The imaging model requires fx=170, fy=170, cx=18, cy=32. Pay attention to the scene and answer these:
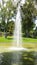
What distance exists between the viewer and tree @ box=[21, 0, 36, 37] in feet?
92.4

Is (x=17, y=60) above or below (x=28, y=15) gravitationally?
below

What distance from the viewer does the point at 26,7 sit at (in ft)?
94.2

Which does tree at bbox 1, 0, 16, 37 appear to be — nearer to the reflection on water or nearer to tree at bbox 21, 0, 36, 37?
tree at bbox 21, 0, 36, 37

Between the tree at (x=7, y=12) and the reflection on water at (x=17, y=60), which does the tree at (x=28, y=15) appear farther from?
the reflection on water at (x=17, y=60)

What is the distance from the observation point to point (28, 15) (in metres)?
30.5

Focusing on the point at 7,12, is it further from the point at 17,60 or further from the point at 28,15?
the point at 17,60

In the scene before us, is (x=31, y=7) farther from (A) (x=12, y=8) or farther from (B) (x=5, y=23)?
(B) (x=5, y=23)

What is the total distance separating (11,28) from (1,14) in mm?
3183

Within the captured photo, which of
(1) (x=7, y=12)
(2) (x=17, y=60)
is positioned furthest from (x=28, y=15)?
(2) (x=17, y=60)

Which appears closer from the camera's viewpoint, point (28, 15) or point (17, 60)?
point (17, 60)

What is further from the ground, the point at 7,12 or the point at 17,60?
the point at 7,12

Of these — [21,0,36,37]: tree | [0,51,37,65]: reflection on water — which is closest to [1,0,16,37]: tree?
[21,0,36,37]: tree

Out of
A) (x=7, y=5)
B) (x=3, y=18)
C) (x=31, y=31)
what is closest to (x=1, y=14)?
(x=3, y=18)

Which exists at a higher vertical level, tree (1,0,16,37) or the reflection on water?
tree (1,0,16,37)
